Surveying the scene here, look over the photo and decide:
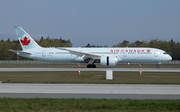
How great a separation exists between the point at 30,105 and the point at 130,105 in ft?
14.2

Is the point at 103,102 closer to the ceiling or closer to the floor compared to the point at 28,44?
closer to the floor

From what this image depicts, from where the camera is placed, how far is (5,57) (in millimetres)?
109500

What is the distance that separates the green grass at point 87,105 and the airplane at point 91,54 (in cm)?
2766

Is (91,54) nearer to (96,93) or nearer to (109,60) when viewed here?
(109,60)

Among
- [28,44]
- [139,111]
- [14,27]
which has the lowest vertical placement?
[139,111]

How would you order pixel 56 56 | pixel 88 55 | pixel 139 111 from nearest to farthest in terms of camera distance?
pixel 139 111
pixel 88 55
pixel 56 56

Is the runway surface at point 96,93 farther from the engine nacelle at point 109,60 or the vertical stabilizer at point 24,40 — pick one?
the vertical stabilizer at point 24,40

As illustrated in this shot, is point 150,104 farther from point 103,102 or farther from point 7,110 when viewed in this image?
Result: point 7,110

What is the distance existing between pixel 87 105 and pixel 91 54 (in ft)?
96.8

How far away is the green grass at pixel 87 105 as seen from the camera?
9328 mm

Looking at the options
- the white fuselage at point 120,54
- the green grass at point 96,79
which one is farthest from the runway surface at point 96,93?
the white fuselage at point 120,54

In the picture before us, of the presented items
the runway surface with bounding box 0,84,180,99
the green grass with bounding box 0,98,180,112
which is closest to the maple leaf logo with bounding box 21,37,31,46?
the runway surface with bounding box 0,84,180,99

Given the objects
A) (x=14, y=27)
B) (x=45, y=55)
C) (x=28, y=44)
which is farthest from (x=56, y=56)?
(x=14, y=27)

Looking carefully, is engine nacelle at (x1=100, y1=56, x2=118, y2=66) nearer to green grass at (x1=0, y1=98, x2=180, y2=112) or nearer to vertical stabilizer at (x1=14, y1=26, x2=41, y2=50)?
vertical stabilizer at (x1=14, y1=26, x2=41, y2=50)
